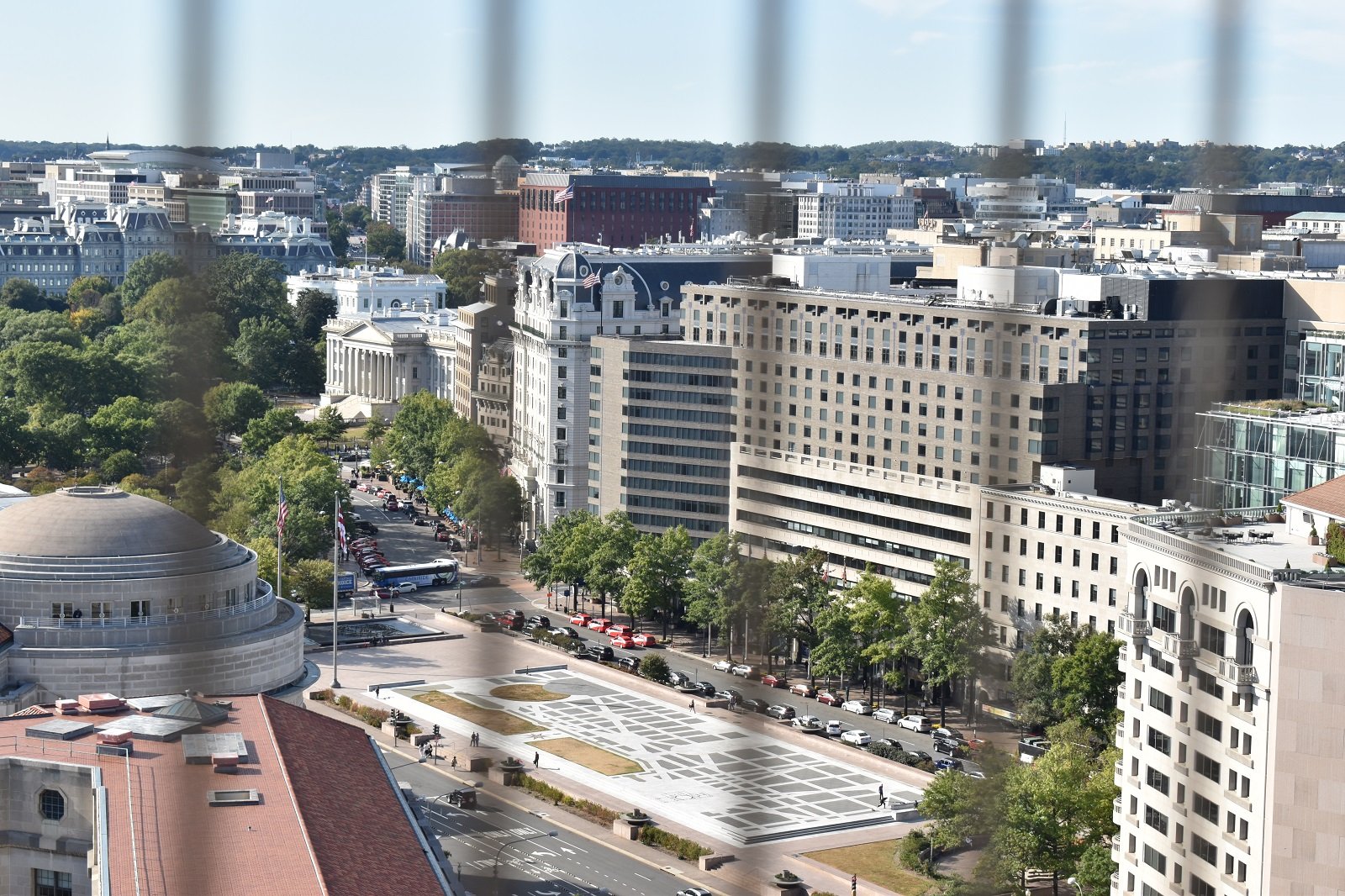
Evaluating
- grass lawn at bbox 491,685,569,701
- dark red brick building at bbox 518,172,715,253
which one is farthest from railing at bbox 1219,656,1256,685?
dark red brick building at bbox 518,172,715,253

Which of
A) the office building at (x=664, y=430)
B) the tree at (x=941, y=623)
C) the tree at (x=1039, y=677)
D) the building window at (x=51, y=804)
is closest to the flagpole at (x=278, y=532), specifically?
the office building at (x=664, y=430)

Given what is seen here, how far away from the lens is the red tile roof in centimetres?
1174

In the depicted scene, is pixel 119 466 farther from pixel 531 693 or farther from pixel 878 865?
pixel 878 865

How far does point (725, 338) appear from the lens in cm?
2783

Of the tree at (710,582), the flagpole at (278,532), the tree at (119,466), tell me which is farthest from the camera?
the tree at (119,466)

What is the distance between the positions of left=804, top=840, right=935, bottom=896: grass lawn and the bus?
12.5 metres

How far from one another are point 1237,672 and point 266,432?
1004 inches

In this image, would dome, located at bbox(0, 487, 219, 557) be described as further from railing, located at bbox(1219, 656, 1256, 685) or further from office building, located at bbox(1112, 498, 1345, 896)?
railing, located at bbox(1219, 656, 1256, 685)

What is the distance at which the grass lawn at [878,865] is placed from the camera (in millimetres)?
16828

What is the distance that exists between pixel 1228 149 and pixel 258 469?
29628mm

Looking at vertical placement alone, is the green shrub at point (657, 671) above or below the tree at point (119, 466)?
below

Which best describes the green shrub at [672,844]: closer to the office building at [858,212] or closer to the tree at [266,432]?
the tree at [266,432]

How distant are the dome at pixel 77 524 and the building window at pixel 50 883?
362 centimetres

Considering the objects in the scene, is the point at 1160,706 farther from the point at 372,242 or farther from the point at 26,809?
the point at 372,242
